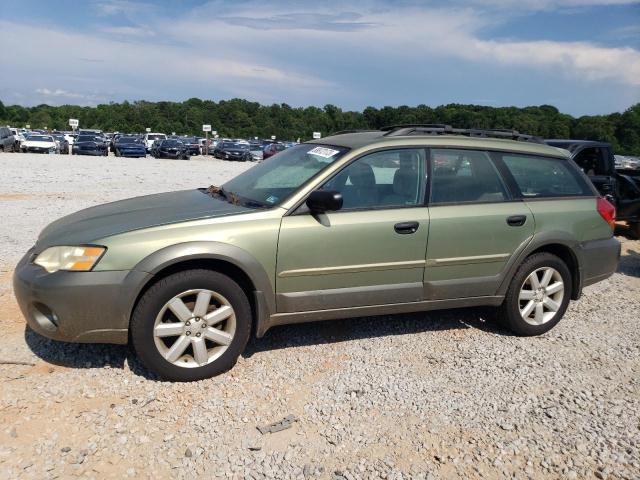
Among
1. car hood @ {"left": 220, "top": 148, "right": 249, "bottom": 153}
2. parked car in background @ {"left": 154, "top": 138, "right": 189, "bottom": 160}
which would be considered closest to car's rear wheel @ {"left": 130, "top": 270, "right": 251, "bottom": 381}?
parked car in background @ {"left": 154, "top": 138, "right": 189, "bottom": 160}

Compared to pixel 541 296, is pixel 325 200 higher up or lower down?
higher up

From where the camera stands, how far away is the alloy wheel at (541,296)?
4.70m

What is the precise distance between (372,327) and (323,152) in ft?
5.20

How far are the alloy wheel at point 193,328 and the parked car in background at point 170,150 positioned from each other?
33058 millimetres

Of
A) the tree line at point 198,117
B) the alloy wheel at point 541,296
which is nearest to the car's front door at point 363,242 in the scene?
the alloy wheel at point 541,296

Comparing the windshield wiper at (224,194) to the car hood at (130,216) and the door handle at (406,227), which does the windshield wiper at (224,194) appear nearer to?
the car hood at (130,216)

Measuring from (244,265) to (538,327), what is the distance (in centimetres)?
272

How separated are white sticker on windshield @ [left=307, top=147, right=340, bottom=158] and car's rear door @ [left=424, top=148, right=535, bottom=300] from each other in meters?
0.81

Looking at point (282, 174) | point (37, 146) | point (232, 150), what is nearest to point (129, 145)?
point (37, 146)

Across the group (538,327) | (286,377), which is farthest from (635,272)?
(286,377)

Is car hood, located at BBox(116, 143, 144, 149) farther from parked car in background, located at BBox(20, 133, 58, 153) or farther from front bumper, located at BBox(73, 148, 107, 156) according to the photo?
parked car in background, located at BBox(20, 133, 58, 153)

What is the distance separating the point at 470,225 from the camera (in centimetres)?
434

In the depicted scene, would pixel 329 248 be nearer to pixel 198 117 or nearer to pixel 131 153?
pixel 131 153

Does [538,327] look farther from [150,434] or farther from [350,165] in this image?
[150,434]
